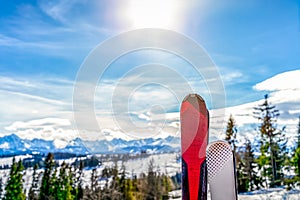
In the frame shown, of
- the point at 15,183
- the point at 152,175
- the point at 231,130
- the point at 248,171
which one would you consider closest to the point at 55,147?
the point at 15,183

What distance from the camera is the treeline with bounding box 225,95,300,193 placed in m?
5.07

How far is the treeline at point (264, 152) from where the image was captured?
16.6ft

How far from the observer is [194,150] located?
0.92 meters

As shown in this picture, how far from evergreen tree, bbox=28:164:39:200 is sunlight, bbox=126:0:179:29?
256 cm

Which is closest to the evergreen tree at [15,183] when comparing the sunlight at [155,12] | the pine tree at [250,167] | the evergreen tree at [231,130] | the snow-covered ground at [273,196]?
the snow-covered ground at [273,196]

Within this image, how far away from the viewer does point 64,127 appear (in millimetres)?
5008

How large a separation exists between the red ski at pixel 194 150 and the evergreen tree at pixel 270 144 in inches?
176

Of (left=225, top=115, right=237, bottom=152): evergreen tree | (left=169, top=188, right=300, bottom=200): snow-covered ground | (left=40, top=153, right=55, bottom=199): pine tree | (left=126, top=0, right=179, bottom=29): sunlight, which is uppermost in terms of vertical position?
(left=126, top=0, right=179, bottom=29): sunlight

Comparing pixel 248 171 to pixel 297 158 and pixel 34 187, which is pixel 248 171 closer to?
pixel 297 158

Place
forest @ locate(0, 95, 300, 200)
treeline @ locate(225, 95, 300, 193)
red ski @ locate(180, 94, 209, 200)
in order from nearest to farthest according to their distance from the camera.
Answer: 1. red ski @ locate(180, 94, 209, 200)
2. forest @ locate(0, 95, 300, 200)
3. treeline @ locate(225, 95, 300, 193)

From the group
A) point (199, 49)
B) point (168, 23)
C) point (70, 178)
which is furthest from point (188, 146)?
point (70, 178)

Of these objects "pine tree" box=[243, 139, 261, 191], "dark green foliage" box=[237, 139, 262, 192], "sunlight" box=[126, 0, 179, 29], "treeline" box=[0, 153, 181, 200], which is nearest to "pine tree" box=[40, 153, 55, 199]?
"treeline" box=[0, 153, 181, 200]

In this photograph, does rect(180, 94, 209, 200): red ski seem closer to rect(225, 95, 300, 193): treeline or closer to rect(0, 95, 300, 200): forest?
rect(0, 95, 300, 200): forest

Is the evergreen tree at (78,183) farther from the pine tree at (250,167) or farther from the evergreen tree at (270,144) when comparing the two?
the evergreen tree at (270,144)
